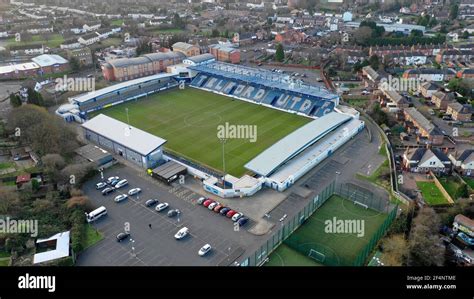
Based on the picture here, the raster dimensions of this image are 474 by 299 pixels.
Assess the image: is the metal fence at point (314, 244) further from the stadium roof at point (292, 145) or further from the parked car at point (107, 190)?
the parked car at point (107, 190)

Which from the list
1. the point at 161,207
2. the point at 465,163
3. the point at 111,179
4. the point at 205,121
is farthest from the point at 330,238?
the point at 205,121

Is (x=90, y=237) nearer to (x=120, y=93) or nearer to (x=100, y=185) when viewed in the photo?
(x=100, y=185)

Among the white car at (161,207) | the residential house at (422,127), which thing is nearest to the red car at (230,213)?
the white car at (161,207)

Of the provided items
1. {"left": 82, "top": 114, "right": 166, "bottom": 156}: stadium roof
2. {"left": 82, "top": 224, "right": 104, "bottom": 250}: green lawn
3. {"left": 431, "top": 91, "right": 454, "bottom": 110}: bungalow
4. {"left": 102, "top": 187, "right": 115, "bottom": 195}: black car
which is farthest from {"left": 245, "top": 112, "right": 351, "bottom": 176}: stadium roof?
{"left": 431, "top": 91, "right": 454, "bottom": 110}: bungalow

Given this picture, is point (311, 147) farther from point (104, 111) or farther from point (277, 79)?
point (104, 111)

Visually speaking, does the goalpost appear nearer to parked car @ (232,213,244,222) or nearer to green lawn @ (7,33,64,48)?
parked car @ (232,213,244,222)
